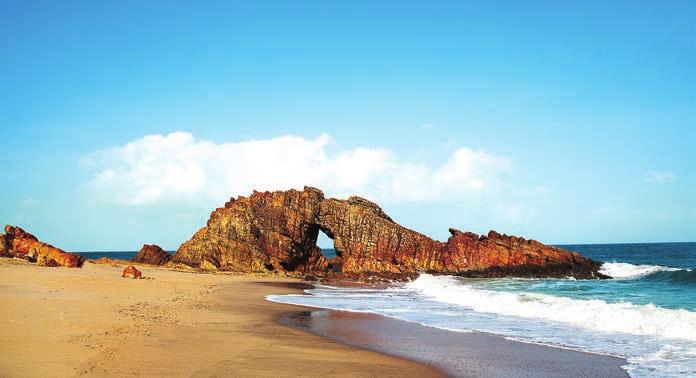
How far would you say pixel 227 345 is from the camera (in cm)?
1063

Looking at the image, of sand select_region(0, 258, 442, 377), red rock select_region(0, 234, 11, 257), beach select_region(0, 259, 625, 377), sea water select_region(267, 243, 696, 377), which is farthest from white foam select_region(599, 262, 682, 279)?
red rock select_region(0, 234, 11, 257)

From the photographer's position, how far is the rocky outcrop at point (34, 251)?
31.7 metres

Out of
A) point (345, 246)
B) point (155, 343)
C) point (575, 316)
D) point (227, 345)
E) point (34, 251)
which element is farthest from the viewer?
point (345, 246)

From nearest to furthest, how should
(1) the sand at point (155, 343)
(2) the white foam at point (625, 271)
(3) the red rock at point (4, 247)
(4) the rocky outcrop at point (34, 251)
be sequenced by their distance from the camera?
(1) the sand at point (155, 343) → (4) the rocky outcrop at point (34, 251) → (3) the red rock at point (4, 247) → (2) the white foam at point (625, 271)

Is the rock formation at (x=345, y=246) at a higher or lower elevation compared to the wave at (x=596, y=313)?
higher

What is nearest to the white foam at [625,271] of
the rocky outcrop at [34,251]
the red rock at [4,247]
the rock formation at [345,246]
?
the rock formation at [345,246]

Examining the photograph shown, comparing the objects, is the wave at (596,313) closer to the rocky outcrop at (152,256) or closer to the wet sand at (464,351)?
the wet sand at (464,351)

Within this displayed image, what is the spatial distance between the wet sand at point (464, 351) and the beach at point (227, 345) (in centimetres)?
2

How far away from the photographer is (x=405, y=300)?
2400 cm

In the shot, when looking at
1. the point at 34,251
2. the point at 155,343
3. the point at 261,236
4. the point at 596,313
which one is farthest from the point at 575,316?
the point at 34,251

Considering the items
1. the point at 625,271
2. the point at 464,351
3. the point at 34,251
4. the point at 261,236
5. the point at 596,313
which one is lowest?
the point at 464,351

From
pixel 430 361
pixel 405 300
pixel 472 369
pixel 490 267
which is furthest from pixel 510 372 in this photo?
pixel 490 267

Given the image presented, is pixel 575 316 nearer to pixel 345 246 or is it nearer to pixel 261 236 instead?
pixel 345 246

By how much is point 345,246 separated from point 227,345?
34052 mm
